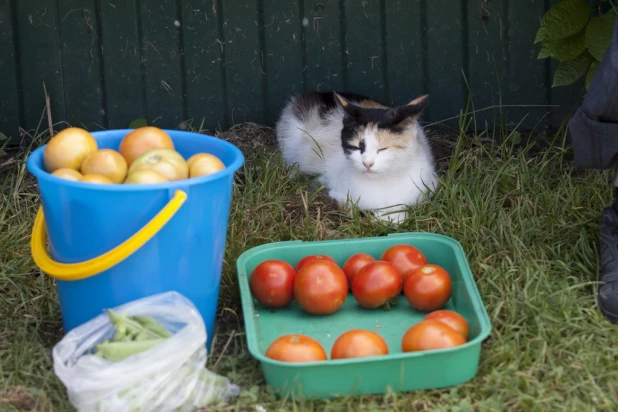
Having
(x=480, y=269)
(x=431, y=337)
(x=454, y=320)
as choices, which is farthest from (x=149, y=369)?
(x=480, y=269)

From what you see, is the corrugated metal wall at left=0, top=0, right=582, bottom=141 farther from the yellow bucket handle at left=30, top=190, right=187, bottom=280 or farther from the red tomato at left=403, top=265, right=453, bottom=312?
the yellow bucket handle at left=30, top=190, right=187, bottom=280

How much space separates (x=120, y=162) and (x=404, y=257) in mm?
998

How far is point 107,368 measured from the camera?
2.15 meters

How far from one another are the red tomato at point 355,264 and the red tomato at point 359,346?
47 cm

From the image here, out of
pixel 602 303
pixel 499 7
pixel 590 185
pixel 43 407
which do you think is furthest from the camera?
pixel 499 7

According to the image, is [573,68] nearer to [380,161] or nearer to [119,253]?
[380,161]

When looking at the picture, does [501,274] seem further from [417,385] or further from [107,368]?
[107,368]

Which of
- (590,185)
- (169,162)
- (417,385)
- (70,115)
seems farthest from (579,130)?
(70,115)

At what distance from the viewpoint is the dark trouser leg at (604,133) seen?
2588mm

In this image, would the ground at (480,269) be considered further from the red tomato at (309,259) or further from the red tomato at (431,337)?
the red tomato at (309,259)

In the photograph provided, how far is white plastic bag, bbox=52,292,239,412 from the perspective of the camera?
2146mm

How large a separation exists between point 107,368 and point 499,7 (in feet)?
8.82

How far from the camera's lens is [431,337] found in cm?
234

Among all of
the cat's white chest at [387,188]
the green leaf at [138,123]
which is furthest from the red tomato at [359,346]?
the green leaf at [138,123]
